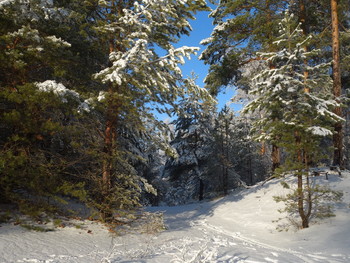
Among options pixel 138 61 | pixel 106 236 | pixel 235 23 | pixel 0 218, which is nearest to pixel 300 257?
pixel 106 236

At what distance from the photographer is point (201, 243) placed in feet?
20.3

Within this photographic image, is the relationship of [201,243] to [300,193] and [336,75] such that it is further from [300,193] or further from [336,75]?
[336,75]

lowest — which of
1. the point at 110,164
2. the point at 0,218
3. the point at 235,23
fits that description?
the point at 0,218

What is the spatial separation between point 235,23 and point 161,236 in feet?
37.1

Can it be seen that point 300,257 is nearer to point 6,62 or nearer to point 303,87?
point 303,87

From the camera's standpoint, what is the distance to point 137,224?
26.2 ft

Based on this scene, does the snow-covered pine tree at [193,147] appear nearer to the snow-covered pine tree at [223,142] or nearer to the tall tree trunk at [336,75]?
the snow-covered pine tree at [223,142]

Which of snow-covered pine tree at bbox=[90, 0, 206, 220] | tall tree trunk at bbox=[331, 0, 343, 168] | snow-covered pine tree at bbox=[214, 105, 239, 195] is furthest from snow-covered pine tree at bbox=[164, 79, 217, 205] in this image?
snow-covered pine tree at bbox=[90, 0, 206, 220]

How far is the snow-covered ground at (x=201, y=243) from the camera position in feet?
14.3

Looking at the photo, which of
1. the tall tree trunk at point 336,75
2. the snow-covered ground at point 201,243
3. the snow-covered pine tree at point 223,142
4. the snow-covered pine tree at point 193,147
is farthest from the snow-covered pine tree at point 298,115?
the snow-covered pine tree at point 193,147

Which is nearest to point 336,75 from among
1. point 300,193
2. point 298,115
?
point 298,115

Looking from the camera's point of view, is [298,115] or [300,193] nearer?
[300,193]

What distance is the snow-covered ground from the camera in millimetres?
4344

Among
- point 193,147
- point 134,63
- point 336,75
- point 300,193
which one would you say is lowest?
point 300,193
